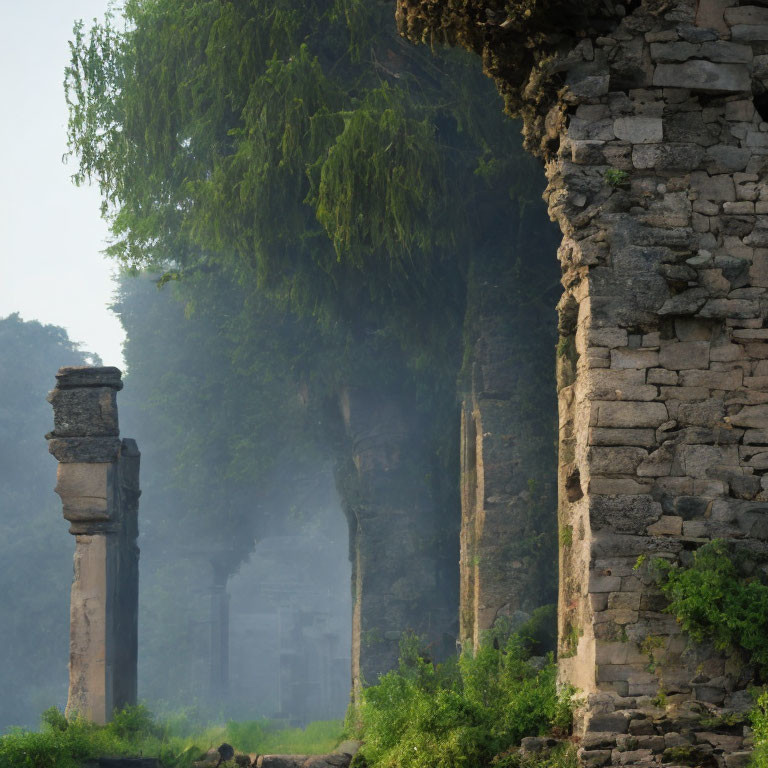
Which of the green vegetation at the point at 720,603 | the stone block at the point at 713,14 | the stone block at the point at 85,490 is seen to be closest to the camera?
the green vegetation at the point at 720,603

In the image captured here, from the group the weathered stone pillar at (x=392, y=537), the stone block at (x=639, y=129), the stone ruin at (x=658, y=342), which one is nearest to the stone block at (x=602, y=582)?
the stone ruin at (x=658, y=342)

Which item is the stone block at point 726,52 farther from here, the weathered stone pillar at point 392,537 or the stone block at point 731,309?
the weathered stone pillar at point 392,537

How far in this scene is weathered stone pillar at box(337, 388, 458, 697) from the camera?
1819 centimetres

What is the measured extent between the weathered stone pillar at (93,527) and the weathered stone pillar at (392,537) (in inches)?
193

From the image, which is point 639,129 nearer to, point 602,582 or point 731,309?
point 731,309

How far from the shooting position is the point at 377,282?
16141 mm

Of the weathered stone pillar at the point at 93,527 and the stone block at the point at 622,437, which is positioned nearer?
the stone block at the point at 622,437

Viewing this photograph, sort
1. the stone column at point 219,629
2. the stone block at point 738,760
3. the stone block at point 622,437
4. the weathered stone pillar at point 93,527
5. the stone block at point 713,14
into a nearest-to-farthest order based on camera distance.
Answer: the stone block at point 738,760 < the stone block at point 622,437 < the stone block at point 713,14 < the weathered stone pillar at point 93,527 < the stone column at point 219,629

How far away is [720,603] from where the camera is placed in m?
7.62

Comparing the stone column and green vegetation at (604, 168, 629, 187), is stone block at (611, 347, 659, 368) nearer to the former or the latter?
green vegetation at (604, 168, 629, 187)

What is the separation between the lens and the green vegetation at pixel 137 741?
35.9 feet

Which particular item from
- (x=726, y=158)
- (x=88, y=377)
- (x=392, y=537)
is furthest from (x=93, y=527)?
(x=726, y=158)

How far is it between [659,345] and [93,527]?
7.78 meters

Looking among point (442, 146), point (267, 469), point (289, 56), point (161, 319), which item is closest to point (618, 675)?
point (442, 146)
